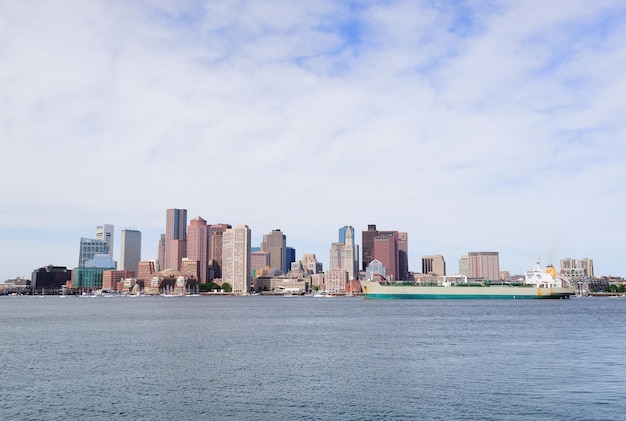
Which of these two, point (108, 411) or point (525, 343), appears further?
point (525, 343)

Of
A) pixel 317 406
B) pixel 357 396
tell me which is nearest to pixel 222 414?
pixel 317 406

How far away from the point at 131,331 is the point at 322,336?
107 feet

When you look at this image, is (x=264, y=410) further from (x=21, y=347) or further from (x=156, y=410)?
(x=21, y=347)

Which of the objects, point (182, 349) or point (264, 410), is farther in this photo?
point (182, 349)

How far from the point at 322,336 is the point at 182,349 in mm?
22315

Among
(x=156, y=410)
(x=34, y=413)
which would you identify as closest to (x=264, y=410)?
(x=156, y=410)

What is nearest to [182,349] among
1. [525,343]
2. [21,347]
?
[21,347]

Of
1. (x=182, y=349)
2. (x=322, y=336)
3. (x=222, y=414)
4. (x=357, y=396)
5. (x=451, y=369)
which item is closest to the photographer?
(x=222, y=414)

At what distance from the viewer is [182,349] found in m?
68.4

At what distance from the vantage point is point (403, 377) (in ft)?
158

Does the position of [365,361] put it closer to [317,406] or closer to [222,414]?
[317,406]

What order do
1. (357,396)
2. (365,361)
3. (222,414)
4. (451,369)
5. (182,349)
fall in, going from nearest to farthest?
(222,414), (357,396), (451,369), (365,361), (182,349)

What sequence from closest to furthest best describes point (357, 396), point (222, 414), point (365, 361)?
point (222, 414)
point (357, 396)
point (365, 361)

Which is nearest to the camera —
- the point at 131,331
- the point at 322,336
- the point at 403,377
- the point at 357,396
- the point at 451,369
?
the point at 357,396
